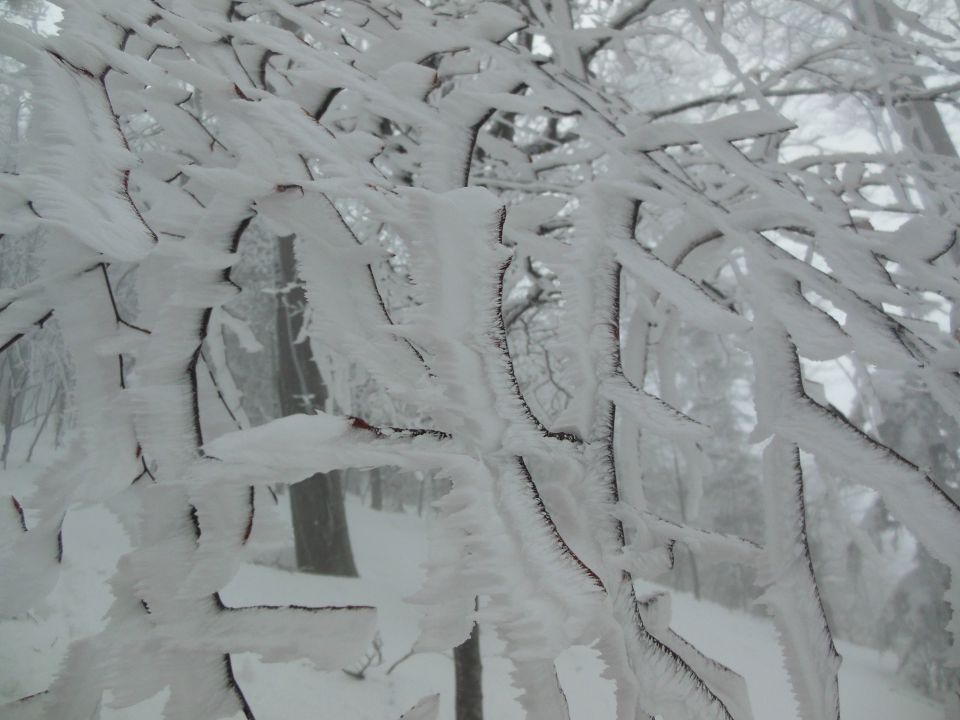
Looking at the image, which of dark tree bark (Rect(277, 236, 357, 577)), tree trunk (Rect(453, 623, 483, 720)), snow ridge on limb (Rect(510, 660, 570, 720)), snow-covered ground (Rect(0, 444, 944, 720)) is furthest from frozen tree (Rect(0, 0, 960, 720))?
dark tree bark (Rect(277, 236, 357, 577))

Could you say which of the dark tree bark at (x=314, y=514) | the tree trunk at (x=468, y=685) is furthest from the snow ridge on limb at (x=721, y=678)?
the dark tree bark at (x=314, y=514)

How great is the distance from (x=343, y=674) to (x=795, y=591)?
4.32 metres

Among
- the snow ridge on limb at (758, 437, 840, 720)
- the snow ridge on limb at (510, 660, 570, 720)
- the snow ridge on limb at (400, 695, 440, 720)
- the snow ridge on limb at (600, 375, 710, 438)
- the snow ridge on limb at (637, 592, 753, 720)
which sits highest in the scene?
the snow ridge on limb at (600, 375, 710, 438)

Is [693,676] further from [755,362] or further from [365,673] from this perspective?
[365,673]

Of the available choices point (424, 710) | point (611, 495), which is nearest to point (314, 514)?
point (424, 710)

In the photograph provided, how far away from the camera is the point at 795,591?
588 millimetres

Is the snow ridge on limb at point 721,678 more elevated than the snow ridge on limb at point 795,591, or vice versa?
the snow ridge on limb at point 795,591

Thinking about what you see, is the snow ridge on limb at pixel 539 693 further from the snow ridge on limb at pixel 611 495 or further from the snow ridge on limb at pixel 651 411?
the snow ridge on limb at pixel 651 411

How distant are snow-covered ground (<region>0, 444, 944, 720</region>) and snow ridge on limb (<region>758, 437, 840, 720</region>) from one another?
477mm

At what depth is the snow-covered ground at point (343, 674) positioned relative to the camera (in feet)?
11.2

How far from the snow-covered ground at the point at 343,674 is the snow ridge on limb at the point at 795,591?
48 centimetres

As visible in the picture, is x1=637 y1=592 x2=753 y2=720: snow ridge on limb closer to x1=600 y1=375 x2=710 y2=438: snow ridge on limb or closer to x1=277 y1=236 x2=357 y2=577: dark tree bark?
x1=600 y1=375 x2=710 y2=438: snow ridge on limb

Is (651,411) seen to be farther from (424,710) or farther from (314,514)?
(314,514)

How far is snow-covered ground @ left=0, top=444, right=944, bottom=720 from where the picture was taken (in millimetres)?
3418
